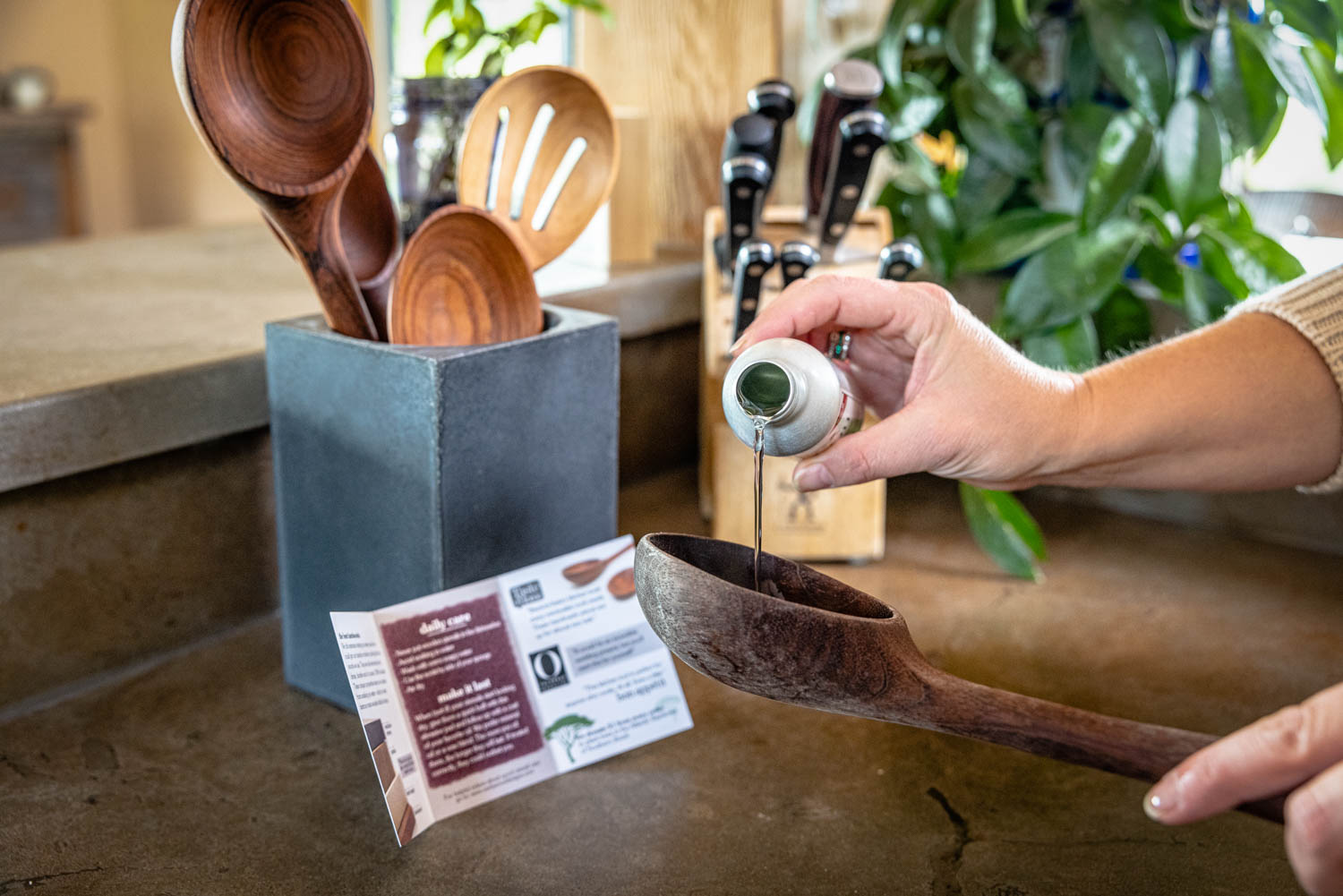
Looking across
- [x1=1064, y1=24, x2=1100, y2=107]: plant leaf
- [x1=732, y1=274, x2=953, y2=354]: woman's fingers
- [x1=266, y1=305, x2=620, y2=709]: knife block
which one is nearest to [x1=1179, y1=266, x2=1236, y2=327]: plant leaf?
[x1=1064, y1=24, x2=1100, y2=107]: plant leaf

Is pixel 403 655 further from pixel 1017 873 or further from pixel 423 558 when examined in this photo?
pixel 1017 873

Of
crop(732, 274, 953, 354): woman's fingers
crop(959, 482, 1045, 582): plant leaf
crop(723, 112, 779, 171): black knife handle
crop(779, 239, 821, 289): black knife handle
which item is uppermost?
crop(723, 112, 779, 171): black knife handle

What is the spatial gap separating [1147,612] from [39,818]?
85 centimetres

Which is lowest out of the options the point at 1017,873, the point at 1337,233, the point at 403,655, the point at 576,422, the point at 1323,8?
the point at 1017,873

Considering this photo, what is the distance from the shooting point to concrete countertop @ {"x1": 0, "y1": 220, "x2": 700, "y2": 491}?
29.5 inches

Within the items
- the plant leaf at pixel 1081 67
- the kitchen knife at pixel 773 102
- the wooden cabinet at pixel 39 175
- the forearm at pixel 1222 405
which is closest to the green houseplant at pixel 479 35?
the kitchen knife at pixel 773 102

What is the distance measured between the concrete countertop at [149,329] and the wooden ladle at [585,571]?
0.30 m

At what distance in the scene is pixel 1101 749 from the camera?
0.54m

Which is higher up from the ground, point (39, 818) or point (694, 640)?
point (694, 640)

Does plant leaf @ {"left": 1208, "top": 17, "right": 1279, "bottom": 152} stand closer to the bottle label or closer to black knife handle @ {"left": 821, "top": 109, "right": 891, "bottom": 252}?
black knife handle @ {"left": 821, "top": 109, "right": 891, "bottom": 252}

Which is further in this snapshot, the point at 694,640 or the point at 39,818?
the point at 39,818

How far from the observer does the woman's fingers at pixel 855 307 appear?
652 mm

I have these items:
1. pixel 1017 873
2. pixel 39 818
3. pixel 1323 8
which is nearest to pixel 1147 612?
pixel 1017 873

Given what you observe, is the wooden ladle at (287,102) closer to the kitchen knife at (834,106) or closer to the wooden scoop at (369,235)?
the wooden scoop at (369,235)
